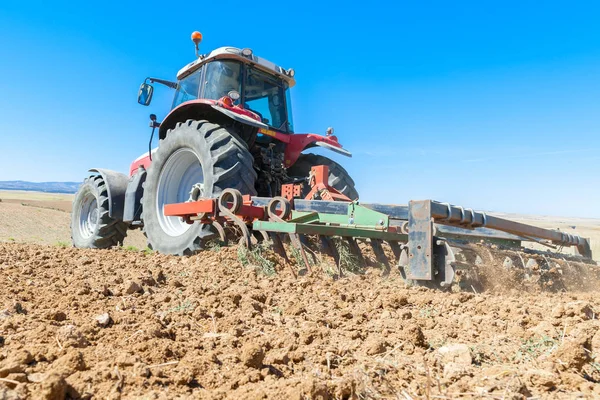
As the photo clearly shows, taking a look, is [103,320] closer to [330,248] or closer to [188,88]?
[330,248]

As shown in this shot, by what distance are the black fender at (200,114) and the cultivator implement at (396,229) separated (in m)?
0.85

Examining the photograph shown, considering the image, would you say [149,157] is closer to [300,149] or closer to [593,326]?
[300,149]

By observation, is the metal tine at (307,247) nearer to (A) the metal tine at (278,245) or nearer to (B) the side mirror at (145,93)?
(A) the metal tine at (278,245)

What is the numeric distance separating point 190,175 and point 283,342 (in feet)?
12.3

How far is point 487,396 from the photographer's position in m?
1.28

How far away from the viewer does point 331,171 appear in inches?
215

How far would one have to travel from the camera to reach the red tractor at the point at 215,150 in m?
4.24

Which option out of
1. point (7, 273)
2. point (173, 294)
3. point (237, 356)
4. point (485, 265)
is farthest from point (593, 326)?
point (7, 273)

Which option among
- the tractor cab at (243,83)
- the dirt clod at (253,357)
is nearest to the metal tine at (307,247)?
the dirt clod at (253,357)

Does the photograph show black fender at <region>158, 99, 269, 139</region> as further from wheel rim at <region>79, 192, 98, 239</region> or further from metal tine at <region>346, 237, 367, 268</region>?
wheel rim at <region>79, 192, 98, 239</region>

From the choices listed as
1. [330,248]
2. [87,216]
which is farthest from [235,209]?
[87,216]

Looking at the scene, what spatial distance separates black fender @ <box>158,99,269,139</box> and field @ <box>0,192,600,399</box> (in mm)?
1877

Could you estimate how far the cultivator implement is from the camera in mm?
2863

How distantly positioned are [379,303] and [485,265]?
115 cm
